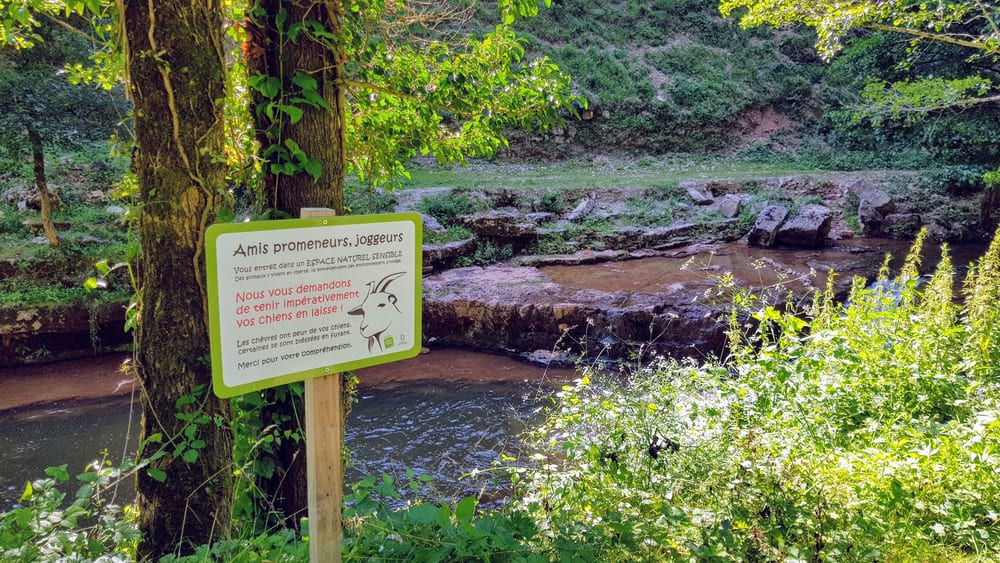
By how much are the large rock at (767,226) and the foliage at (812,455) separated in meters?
9.67

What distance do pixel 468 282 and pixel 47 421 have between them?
19.8 feet

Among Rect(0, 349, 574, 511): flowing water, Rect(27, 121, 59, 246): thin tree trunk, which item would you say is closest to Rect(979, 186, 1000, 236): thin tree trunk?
Rect(0, 349, 574, 511): flowing water

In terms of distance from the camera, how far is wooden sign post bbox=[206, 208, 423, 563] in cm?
171

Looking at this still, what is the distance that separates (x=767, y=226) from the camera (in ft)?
44.6

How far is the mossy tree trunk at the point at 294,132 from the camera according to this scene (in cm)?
267

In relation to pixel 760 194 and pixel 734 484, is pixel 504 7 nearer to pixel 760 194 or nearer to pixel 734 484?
pixel 734 484

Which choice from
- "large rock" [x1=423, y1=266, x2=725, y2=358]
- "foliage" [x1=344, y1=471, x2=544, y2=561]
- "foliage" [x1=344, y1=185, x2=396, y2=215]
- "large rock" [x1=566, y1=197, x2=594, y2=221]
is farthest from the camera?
"large rock" [x1=566, y1=197, x2=594, y2=221]

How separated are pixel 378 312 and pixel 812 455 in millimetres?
2228

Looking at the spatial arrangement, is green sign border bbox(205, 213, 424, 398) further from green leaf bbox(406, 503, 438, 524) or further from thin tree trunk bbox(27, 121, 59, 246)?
thin tree trunk bbox(27, 121, 59, 246)

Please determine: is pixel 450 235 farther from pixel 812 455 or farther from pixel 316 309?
pixel 316 309

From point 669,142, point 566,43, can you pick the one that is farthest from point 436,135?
point 566,43

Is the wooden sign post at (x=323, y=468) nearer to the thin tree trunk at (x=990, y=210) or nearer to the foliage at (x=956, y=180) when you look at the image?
the thin tree trunk at (x=990, y=210)

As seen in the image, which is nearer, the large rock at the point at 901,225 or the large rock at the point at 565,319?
the large rock at the point at 565,319

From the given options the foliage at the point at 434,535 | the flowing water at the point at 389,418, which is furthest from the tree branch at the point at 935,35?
the foliage at the point at 434,535
